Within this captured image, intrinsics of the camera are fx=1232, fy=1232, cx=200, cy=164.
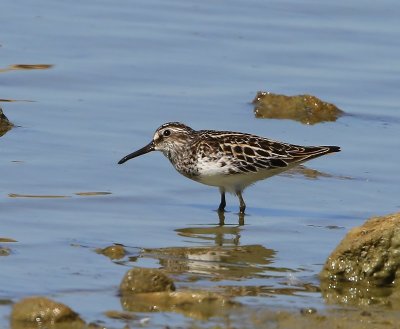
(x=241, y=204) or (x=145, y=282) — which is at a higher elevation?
(x=145, y=282)

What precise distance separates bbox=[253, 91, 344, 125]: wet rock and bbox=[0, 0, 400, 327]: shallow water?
207 millimetres

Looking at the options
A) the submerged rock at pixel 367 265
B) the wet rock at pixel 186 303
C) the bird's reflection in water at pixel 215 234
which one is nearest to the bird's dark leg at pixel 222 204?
the bird's reflection in water at pixel 215 234

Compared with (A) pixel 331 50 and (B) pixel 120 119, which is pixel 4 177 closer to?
(B) pixel 120 119

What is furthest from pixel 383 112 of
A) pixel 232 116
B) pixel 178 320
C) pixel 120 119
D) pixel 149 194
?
pixel 178 320

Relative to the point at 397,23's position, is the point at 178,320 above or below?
below

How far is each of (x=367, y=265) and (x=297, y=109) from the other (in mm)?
6670

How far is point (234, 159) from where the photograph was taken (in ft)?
42.2

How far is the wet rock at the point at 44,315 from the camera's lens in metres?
7.97

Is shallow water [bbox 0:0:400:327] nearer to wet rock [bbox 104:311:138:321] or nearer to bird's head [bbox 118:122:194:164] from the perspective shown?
wet rock [bbox 104:311:138:321]

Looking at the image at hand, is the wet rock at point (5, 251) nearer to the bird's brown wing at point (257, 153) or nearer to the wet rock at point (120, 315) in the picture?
the wet rock at point (120, 315)

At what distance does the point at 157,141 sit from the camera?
43.9 feet

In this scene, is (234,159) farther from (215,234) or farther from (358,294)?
(358,294)

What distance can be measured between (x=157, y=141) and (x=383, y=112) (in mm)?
3785

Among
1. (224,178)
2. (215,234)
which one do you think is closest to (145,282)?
(215,234)
